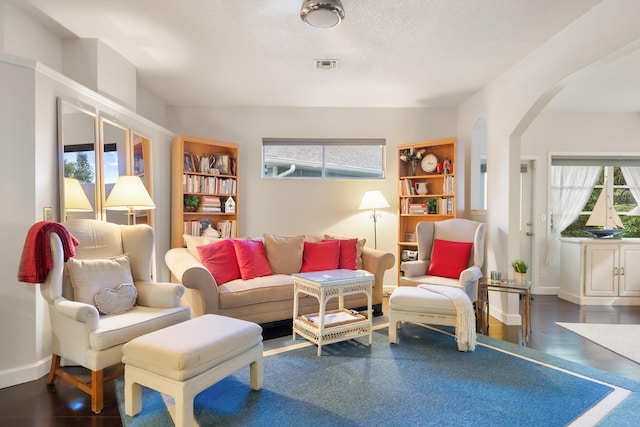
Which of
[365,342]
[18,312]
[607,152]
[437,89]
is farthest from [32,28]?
[607,152]

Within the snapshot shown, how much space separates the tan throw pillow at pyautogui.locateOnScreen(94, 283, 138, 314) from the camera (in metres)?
2.34

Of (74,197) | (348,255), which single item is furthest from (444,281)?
(74,197)

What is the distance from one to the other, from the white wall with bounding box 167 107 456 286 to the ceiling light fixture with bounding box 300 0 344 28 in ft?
8.14

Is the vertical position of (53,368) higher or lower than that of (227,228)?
lower

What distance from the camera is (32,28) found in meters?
2.76

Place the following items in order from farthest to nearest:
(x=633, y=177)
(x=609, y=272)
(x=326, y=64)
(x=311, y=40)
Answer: (x=633, y=177) → (x=609, y=272) → (x=326, y=64) → (x=311, y=40)

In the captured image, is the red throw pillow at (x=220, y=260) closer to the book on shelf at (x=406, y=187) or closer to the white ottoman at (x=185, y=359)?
the white ottoman at (x=185, y=359)

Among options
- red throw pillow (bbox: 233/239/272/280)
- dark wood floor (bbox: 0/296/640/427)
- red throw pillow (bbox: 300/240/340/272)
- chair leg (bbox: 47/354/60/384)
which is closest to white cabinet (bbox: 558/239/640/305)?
dark wood floor (bbox: 0/296/640/427)

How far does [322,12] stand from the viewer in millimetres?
2398

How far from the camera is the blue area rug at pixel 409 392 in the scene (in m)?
1.90

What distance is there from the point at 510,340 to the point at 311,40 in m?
3.22

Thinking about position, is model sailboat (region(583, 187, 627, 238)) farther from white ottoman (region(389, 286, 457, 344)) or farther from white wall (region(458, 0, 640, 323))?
white ottoman (region(389, 286, 457, 344))

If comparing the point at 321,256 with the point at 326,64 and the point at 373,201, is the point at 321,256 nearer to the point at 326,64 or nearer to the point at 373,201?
the point at 373,201

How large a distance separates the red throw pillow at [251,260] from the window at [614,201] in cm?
431
